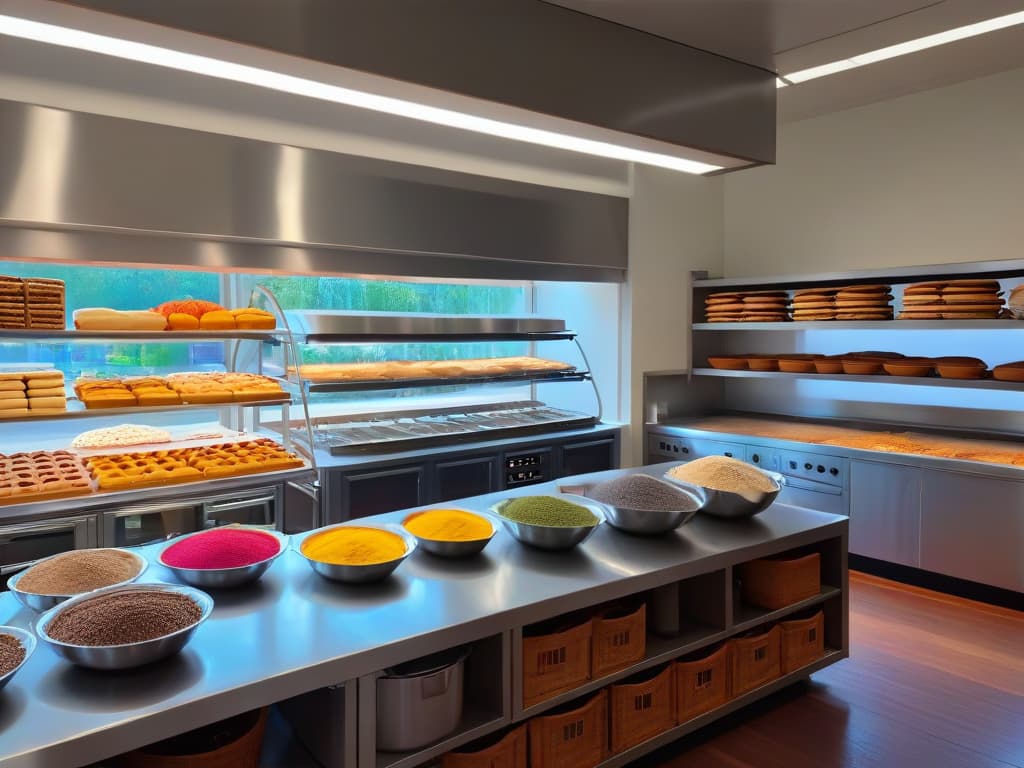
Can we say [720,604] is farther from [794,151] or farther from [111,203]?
[794,151]

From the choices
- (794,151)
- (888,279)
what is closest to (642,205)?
(794,151)

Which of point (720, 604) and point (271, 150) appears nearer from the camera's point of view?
point (720, 604)

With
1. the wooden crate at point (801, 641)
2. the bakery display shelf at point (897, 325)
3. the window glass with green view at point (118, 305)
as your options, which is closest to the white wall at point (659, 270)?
the bakery display shelf at point (897, 325)

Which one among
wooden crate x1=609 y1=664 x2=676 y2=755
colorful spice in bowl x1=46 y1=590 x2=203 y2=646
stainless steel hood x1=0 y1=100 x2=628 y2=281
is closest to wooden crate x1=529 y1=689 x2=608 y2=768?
wooden crate x1=609 y1=664 x2=676 y2=755

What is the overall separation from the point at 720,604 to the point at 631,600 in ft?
1.06

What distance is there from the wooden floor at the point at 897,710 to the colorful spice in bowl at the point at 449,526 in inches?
38.2

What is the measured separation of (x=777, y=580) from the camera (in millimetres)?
2742

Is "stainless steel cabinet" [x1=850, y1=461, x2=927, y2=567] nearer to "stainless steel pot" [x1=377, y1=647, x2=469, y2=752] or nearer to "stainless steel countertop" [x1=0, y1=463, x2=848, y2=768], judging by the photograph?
"stainless steel countertop" [x1=0, y1=463, x2=848, y2=768]

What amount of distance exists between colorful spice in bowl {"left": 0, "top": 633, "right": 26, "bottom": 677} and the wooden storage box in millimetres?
2316

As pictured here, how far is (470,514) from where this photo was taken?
254 centimetres

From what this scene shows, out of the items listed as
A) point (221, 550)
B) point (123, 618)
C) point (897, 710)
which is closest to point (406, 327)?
point (221, 550)

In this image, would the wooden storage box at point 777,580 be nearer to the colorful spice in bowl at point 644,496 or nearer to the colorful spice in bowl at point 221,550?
the colorful spice in bowl at point 644,496

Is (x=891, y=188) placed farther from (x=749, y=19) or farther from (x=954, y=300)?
(x=749, y=19)

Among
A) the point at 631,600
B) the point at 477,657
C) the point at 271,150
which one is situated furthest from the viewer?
the point at 271,150
